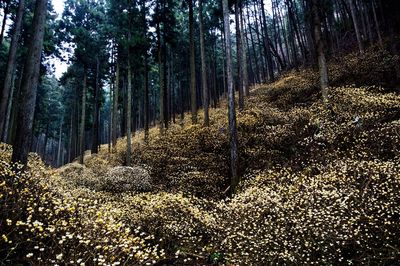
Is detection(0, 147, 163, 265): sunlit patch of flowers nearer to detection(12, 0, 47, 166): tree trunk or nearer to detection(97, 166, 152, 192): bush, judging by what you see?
detection(12, 0, 47, 166): tree trunk

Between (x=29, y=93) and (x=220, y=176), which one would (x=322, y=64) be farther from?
(x=29, y=93)

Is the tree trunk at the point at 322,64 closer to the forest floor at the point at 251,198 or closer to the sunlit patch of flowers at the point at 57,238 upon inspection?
the forest floor at the point at 251,198

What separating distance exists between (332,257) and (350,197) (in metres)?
1.94

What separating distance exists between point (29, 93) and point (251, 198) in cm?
759

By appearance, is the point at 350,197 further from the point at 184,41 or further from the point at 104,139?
the point at 104,139

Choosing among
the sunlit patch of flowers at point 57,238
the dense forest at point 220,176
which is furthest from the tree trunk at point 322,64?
the sunlit patch of flowers at point 57,238

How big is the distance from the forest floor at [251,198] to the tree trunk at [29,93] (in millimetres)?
662

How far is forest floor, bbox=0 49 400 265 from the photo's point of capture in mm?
5102

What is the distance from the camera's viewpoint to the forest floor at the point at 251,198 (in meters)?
5.10

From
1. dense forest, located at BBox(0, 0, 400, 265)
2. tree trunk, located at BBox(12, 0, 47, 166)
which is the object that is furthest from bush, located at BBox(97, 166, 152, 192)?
tree trunk, located at BBox(12, 0, 47, 166)

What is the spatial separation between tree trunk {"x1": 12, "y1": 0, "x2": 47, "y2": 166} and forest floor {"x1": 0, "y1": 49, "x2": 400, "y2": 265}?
0.66 metres

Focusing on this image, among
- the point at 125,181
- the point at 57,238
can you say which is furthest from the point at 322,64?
the point at 57,238

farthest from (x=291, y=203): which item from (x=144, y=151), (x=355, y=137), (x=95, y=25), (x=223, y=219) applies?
(x=95, y=25)

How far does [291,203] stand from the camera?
8008 millimetres
